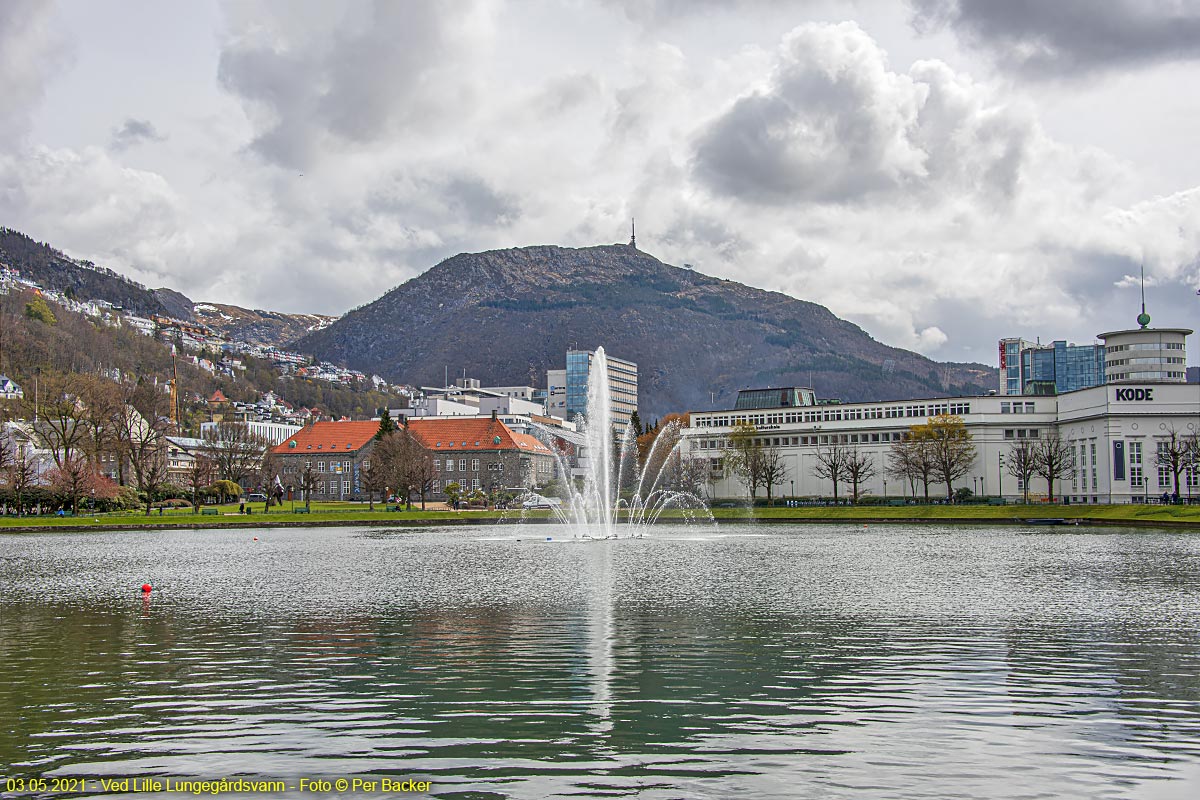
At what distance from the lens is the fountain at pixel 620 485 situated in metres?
72.6

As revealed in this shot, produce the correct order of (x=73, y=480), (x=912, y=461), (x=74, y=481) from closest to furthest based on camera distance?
1. (x=74, y=481)
2. (x=73, y=480)
3. (x=912, y=461)

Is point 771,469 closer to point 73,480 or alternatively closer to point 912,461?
point 912,461

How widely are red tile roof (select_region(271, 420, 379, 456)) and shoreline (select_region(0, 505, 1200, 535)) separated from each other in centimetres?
6181

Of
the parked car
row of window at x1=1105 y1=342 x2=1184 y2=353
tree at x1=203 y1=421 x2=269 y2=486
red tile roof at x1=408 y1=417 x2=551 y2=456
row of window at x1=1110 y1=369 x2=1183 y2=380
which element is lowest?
the parked car

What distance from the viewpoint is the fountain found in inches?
2859

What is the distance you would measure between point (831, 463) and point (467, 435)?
58.9 meters

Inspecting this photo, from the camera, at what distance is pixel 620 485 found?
132250 mm

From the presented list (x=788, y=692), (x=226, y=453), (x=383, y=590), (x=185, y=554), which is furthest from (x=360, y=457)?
(x=788, y=692)

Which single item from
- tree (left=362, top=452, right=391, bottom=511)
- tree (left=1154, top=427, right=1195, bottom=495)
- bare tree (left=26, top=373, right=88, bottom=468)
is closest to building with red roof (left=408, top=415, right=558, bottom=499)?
tree (left=362, top=452, right=391, bottom=511)

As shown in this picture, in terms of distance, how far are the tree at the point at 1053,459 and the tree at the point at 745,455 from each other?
96.9 ft

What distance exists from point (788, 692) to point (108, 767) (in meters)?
10.1

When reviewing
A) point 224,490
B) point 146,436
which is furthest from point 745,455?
point 146,436

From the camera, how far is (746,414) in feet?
489

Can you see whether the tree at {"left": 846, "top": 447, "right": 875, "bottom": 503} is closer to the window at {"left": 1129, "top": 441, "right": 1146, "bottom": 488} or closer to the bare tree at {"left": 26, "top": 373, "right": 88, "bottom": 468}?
the window at {"left": 1129, "top": 441, "right": 1146, "bottom": 488}
